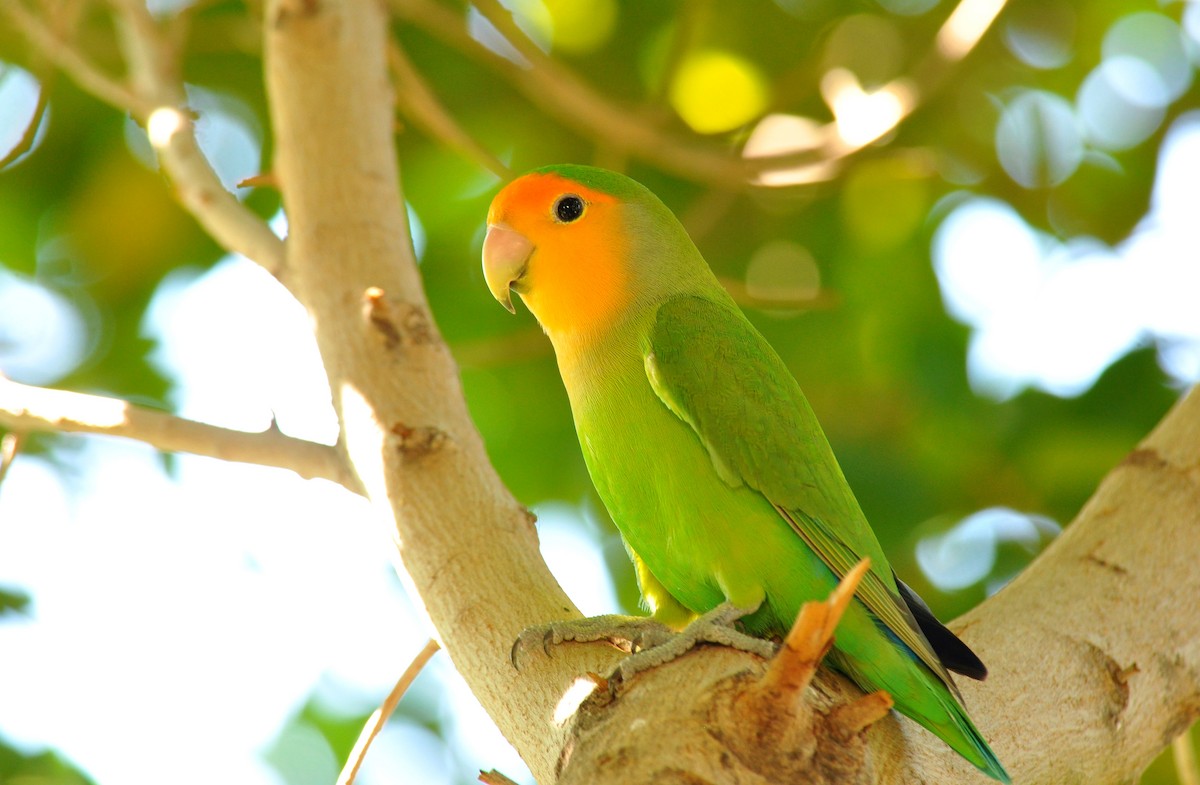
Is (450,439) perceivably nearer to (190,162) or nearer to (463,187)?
(190,162)

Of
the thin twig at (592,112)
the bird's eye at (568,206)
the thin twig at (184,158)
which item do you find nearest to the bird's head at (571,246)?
the bird's eye at (568,206)

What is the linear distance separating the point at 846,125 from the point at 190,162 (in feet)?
8.24

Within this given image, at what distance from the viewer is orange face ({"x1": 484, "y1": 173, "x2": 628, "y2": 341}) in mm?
3014

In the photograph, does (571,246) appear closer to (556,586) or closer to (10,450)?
(556,586)

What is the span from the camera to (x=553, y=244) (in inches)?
120

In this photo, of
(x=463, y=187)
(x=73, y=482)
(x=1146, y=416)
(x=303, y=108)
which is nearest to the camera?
(x=303, y=108)

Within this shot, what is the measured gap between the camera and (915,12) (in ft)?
16.6

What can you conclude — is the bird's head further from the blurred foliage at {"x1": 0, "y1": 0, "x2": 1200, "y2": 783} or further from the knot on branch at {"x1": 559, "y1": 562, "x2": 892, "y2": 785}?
the knot on branch at {"x1": 559, "y1": 562, "x2": 892, "y2": 785}

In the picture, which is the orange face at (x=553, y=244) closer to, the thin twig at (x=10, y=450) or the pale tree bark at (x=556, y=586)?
the pale tree bark at (x=556, y=586)

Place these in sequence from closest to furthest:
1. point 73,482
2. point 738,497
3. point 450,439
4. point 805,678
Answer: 1. point 805,678
2. point 450,439
3. point 738,497
4. point 73,482

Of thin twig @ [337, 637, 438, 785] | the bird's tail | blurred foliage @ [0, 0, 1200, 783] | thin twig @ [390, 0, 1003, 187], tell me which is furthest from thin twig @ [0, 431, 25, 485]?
the bird's tail

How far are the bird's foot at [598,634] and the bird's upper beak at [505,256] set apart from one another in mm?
1131

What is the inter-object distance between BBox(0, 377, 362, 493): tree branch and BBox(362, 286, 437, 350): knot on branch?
31 centimetres

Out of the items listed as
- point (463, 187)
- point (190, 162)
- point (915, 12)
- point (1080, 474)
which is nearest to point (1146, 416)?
point (1080, 474)
